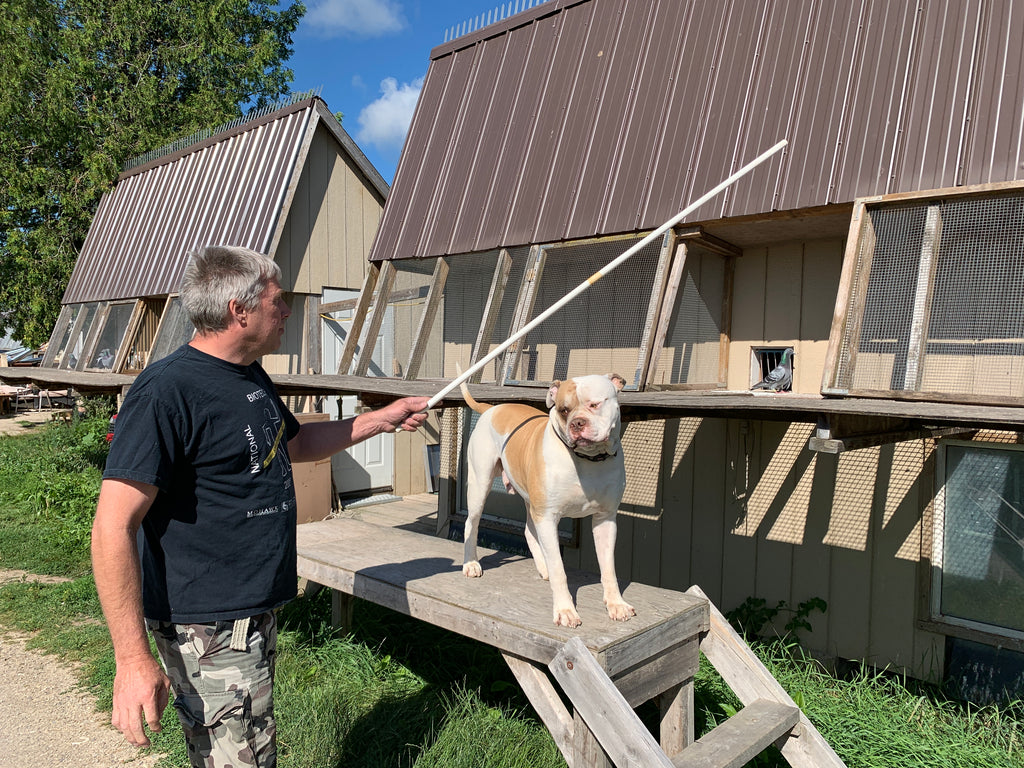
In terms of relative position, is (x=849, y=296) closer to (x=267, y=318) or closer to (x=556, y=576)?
(x=556, y=576)

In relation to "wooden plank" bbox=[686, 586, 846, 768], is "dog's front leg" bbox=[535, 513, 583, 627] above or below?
above

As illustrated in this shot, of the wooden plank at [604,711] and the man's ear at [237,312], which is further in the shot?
the wooden plank at [604,711]

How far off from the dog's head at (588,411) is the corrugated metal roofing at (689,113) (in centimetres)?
236

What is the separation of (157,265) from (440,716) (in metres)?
8.06

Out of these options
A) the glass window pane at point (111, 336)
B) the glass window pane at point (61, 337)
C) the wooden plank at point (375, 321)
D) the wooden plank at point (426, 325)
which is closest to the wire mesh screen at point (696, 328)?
the wooden plank at point (426, 325)

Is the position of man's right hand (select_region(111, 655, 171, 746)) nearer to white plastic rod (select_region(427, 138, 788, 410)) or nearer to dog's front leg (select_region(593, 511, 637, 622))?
white plastic rod (select_region(427, 138, 788, 410))

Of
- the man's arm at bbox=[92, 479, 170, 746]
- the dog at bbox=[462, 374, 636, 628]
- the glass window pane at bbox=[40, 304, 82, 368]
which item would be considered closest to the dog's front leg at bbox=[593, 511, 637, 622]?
the dog at bbox=[462, 374, 636, 628]

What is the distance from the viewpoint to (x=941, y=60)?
4.03 metres

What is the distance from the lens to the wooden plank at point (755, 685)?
10.0ft

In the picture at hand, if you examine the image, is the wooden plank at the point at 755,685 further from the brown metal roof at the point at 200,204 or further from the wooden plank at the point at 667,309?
the brown metal roof at the point at 200,204

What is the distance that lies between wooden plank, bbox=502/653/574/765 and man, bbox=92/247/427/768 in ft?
3.60

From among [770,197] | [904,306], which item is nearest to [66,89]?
[770,197]

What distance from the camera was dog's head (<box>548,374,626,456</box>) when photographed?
8.80 feet

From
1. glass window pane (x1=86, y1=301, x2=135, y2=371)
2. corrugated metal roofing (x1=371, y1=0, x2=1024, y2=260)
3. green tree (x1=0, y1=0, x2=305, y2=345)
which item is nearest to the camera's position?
corrugated metal roofing (x1=371, y1=0, x2=1024, y2=260)
